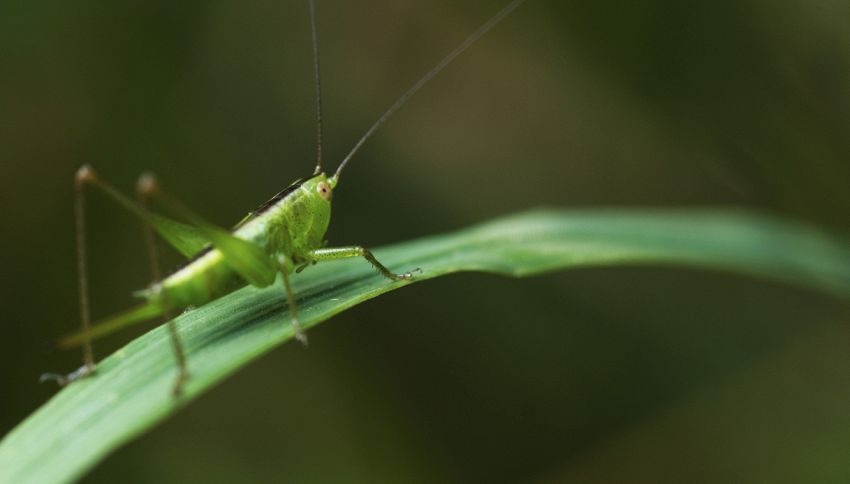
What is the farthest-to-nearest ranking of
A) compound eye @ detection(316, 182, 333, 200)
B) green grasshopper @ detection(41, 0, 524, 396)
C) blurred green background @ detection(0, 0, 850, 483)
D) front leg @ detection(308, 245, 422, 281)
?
blurred green background @ detection(0, 0, 850, 483) < compound eye @ detection(316, 182, 333, 200) < front leg @ detection(308, 245, 422, 281) < green grasshopper @ detection(41, 0, 524, 396)

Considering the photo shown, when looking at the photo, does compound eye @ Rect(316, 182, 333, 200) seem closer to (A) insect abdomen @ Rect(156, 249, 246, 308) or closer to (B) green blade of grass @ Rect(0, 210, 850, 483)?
(B) green blade of grass @ Rect(0, 210, 850, 483)

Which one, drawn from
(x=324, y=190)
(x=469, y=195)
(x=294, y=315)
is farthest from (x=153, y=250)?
(x=469, y=195)

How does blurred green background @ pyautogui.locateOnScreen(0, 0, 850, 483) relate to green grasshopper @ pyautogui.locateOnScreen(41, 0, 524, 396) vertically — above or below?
above

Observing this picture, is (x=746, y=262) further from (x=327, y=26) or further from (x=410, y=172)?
(x=327, y=26)

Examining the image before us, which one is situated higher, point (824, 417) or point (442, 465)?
point (442, 465)

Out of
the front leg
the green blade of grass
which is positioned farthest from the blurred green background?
the front leg

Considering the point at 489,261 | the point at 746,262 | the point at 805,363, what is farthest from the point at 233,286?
the point at 805,363

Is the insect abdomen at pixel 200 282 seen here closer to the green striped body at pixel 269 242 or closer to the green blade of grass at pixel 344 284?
the green striped body at pixel 269 242

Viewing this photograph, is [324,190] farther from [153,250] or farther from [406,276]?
[153,250]
